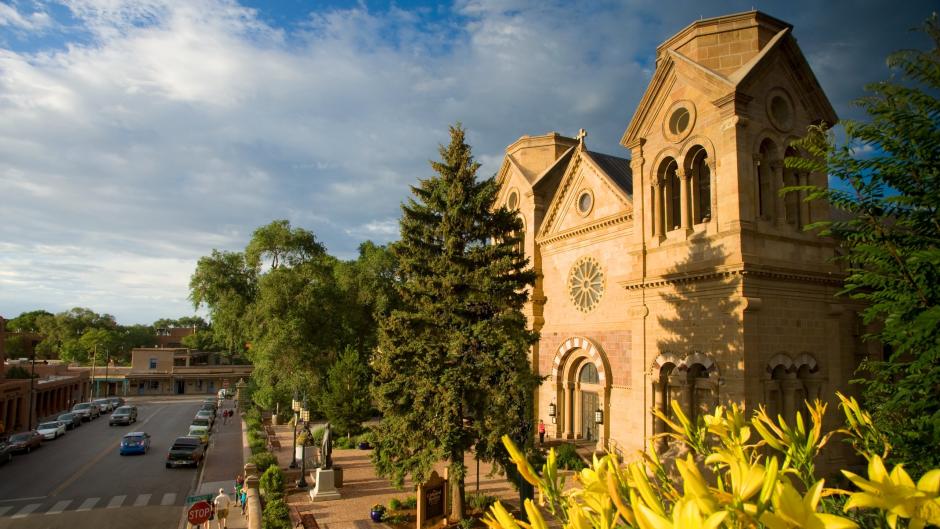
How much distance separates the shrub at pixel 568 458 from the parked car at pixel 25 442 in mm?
28978

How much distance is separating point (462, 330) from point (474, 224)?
3.46 metres

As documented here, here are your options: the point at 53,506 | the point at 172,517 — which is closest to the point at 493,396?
the point at 172,517

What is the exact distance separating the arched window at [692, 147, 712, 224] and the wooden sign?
40.3 ft

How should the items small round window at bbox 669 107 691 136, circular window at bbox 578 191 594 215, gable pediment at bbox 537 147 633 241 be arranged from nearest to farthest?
1. small round window at bbox 669 107 691 136
2. gable pediment at bbox 537 147 633 241
3. circular window at bbox 578 191 594 215

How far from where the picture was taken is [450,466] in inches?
653

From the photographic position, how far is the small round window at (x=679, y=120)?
805 inches

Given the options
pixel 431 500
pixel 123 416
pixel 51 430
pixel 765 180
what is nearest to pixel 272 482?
pixel 431 500

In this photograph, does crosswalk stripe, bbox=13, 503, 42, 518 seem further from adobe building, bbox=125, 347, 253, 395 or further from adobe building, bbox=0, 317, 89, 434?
adobe building, bbox=125, 347, 253, 395

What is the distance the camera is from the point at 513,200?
3284cm

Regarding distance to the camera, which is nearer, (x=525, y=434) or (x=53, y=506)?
(x=525, y=434)

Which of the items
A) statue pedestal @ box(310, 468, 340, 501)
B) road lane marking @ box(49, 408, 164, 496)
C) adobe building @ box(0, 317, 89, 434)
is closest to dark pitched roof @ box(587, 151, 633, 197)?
statue pedestal @ box(310, 468, 340, 501)

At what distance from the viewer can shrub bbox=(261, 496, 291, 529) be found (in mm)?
16281

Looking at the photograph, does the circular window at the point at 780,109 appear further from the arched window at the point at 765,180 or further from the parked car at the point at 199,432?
the parked car at the point at 199,432

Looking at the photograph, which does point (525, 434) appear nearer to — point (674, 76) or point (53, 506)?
point (674, 76)
